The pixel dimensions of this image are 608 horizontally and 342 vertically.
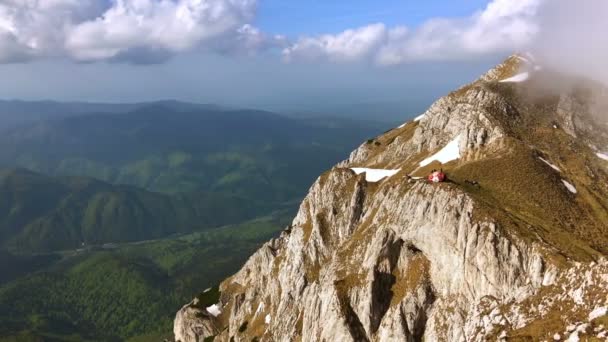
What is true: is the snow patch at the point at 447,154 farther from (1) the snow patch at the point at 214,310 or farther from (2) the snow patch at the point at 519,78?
(1) the snow patch at the point at 214,310

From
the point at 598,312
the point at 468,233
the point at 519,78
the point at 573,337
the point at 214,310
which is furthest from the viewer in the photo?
→ the point at 214,310

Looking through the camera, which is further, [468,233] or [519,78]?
[519,78]

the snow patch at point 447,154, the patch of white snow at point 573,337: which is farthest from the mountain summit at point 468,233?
the snow patch at point 447,154

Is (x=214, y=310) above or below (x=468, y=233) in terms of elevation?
below

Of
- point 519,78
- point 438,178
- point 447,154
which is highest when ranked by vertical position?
point 519,78

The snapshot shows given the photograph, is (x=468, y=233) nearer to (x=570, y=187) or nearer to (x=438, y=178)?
(x=438, y=178)

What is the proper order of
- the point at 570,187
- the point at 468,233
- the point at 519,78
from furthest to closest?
the point at 519,78 → the point at 570,187 → the point at 468,233

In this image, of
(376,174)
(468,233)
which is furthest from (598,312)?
(376,174)
